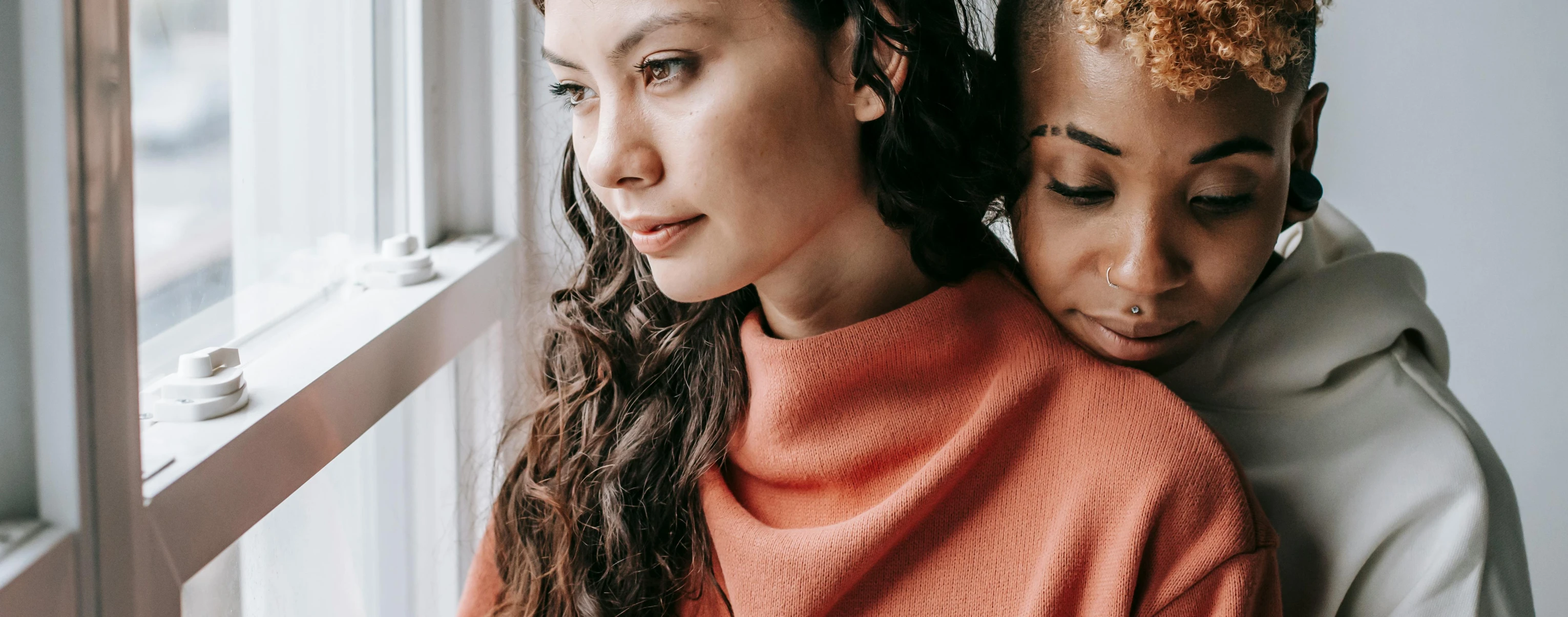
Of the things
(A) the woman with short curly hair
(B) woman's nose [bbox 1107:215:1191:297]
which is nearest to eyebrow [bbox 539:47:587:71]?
(A) the woman with short curly hair

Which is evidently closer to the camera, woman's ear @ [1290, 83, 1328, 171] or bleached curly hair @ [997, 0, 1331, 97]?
bleached curly hair @ [997, 0, 1331, 97]

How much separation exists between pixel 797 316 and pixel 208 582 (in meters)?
0.55

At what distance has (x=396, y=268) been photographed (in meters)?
1.41

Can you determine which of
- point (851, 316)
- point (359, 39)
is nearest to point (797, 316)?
point (851, 316)

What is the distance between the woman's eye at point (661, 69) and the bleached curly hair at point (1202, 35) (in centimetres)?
31

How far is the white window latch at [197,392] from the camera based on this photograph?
2.97 feet

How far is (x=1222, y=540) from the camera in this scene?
0.92m

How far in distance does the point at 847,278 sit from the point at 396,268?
0.65 m

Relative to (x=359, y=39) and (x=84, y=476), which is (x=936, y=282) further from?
(x=359, y=39)

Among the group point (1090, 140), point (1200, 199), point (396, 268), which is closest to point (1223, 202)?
point (1200, 199)

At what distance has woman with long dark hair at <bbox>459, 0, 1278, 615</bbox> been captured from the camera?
93 cm

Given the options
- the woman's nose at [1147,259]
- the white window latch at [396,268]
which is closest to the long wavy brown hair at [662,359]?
the woman's nose at [1147,259]

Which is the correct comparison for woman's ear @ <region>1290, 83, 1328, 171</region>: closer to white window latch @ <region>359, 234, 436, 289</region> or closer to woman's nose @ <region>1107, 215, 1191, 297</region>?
woman's nose @ <region>1107, 215, 1191, 297</region>

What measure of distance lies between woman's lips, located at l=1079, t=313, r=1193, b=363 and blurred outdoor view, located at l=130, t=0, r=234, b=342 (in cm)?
77
